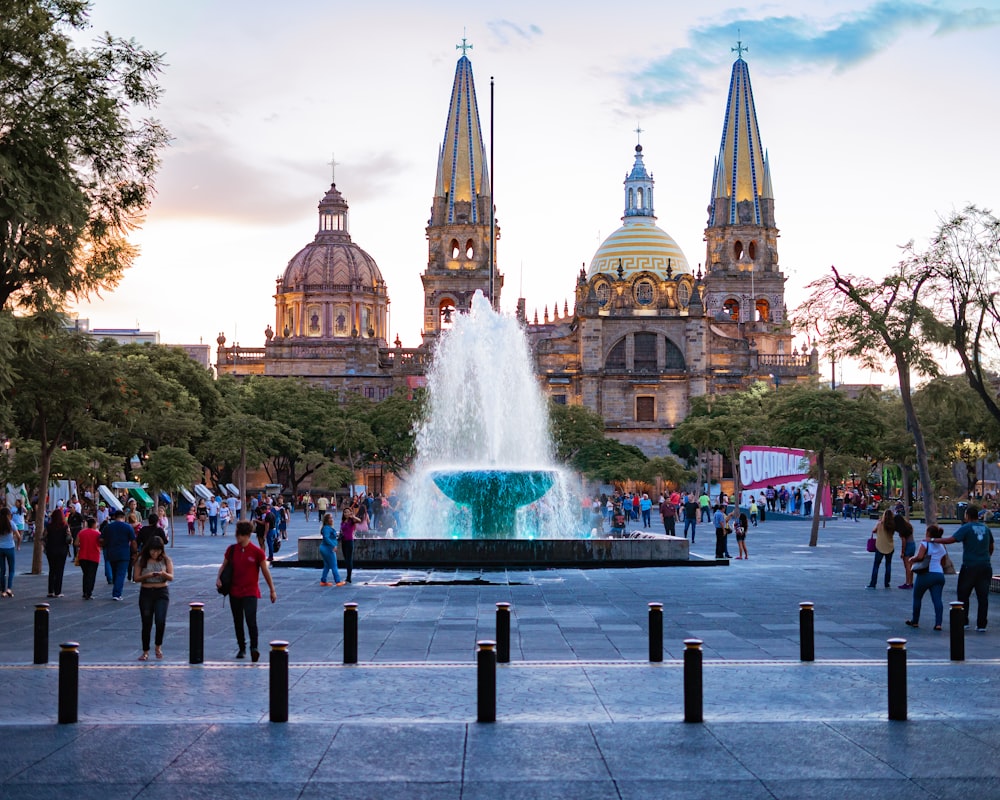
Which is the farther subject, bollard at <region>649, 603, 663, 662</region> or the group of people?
the group of people

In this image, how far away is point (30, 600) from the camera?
20.6 metres

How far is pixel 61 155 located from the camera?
1834cm

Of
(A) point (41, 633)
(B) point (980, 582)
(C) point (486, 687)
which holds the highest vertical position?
(B) point (980, 582)

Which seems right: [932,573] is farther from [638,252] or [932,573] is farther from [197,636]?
[638,252]

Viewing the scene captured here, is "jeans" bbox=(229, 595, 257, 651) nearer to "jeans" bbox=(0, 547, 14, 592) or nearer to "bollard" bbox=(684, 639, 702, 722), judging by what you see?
"bollard" bbox=(684, 639, 702, 722)

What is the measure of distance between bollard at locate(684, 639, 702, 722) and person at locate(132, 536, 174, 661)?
625 centimetres

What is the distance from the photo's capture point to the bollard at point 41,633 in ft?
42.5

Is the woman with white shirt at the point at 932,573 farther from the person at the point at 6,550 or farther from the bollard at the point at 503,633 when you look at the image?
the person at the point at 6,550

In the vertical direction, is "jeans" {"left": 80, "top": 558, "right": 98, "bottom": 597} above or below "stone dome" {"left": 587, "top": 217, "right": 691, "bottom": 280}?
below

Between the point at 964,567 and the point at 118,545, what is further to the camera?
the point at 118,545

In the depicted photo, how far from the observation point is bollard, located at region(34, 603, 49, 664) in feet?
42.5

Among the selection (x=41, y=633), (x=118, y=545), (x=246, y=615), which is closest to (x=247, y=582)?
(x=246, y=615)

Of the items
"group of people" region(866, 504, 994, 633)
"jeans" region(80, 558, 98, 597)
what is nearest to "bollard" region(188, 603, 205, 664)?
"jeans" region(80, 558, 98, 597)

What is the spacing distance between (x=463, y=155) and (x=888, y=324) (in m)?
78.2
